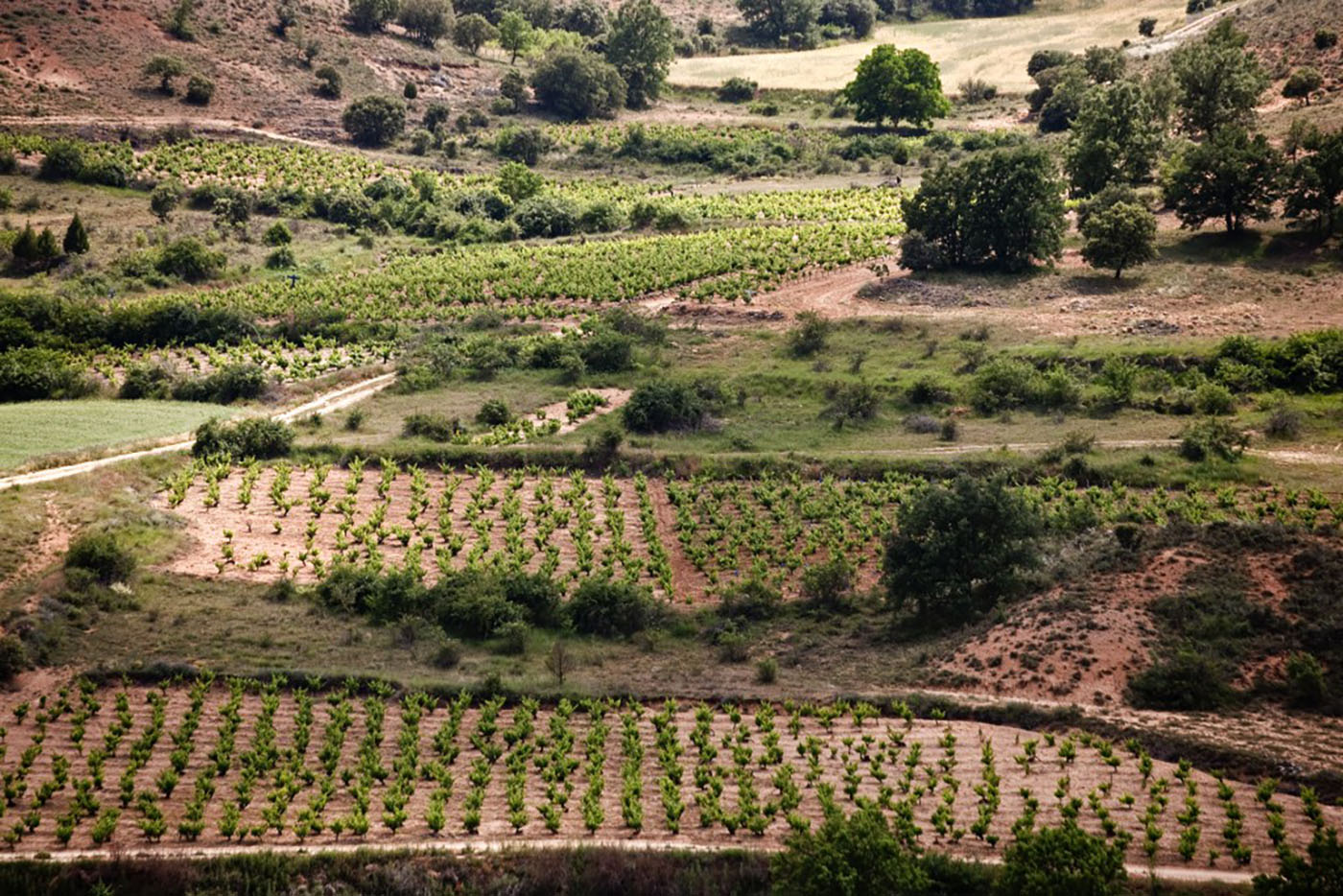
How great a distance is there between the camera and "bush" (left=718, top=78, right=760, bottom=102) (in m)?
128

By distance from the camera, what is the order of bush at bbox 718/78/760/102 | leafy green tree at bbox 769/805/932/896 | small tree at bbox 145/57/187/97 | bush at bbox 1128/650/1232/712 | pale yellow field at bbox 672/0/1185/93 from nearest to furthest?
leafy green tree at bbox 769/805/932/896, bush at bbox 1128/650/1232/712, small tree at bbox 145/57/187/97, bush at bbox 718/78/760/102, pale yellow field at bbox 672/0/1185/93

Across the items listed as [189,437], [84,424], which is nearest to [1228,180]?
[189,437]

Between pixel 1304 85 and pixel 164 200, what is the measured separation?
72.1 metres

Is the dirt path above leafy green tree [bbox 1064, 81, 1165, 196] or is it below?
below

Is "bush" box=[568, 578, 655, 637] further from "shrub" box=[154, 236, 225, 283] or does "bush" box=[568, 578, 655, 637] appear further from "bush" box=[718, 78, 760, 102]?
"bush" box=[718, 78, 760, 102]

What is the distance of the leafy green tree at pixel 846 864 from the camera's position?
23609mm

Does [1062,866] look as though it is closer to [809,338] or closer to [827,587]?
[827,587]

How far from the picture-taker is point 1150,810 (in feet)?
88.8

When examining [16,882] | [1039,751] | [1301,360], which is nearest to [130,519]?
[16,882]

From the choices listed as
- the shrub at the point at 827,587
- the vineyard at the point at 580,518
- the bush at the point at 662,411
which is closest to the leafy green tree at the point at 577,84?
the bush at the point at 662,411

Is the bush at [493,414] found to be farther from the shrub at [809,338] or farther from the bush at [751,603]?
the bush at [751,603]

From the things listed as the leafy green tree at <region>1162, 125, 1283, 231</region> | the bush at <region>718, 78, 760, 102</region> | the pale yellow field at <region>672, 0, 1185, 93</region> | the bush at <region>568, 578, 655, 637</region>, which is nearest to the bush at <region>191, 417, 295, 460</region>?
the bush at <region>568, 578, 655, 637</region>

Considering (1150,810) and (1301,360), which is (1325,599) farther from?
(1301,360)

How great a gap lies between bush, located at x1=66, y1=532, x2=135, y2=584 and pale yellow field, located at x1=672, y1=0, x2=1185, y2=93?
103 meters
